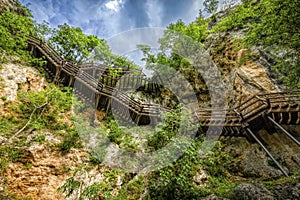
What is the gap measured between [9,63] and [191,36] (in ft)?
56.4

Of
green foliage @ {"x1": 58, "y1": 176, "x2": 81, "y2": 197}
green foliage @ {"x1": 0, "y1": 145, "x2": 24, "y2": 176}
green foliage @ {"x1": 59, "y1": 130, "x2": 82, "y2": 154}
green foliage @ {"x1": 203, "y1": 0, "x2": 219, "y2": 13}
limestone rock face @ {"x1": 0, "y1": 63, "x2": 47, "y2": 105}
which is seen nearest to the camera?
green foliage @ {"x1": 58, "y1": 176, "x2": 81, "y2": 197}

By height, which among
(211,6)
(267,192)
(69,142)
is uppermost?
(211,6)

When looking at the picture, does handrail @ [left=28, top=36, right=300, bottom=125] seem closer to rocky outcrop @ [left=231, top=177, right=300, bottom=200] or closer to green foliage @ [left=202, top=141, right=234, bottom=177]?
green foliage @ [left=202, top=141, right=234, bottom=177]

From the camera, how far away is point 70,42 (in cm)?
1900

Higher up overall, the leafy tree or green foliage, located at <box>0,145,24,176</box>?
the leafy tree

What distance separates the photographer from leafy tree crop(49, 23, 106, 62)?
18.4 meters

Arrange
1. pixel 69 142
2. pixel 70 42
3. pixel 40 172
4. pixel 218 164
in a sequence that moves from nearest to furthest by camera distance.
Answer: pixel 40 172, pixel 69 142, pixel 218 164, pixel 70 42

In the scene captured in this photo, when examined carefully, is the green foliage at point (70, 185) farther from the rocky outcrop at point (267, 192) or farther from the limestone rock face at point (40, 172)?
the rocky outcrop at point (267, 192)

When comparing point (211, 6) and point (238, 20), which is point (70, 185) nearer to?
point (238, 20)

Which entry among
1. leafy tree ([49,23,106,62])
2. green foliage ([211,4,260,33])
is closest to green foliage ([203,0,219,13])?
green foliage ([211,4,260,33])

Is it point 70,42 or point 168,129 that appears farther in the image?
point 70,42

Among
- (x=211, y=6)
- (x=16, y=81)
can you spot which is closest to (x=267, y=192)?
(x=16, y=81)

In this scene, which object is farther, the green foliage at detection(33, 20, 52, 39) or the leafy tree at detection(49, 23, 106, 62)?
the leafy tree at detection(49, 23, 106, 62)

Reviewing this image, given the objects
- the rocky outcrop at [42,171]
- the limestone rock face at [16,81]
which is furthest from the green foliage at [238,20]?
the limestone rock face at [16,81]
